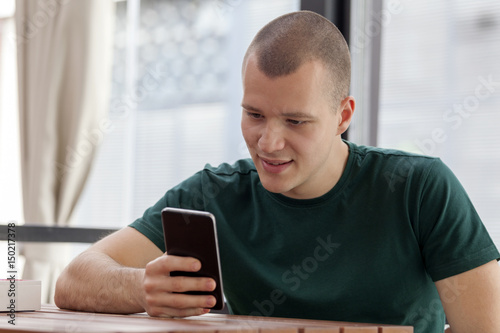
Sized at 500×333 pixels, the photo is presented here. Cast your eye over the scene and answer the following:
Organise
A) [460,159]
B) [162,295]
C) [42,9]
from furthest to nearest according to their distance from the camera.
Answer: [42,9] < [460,159] < [162,295]

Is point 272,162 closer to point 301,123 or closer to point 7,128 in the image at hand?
point 301,123

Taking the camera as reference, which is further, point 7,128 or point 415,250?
point 7,128

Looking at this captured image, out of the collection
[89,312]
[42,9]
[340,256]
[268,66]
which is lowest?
[89,312]

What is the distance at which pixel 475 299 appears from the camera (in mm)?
1491

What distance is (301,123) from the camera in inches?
64.5

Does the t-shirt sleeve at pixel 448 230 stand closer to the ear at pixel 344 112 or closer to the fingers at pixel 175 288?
the ear at pixel 344 112

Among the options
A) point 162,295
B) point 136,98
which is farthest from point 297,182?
point 136,98

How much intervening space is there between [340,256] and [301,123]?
0.36 m

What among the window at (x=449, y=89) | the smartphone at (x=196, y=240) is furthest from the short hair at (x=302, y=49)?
the window at (x=449, y=89)

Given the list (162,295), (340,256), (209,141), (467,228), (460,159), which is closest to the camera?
(162,295)

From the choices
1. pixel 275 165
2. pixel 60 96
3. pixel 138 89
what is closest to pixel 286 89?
pixel 275 165

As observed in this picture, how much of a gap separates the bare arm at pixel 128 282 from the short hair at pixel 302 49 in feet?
1.89

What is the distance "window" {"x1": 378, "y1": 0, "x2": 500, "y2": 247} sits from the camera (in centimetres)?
264

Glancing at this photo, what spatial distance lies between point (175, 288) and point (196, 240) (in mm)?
111
